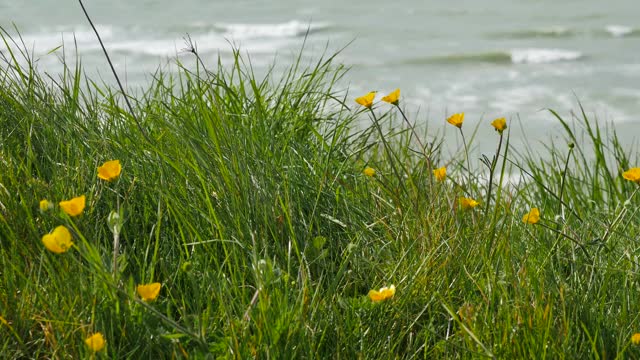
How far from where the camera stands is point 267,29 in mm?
7957

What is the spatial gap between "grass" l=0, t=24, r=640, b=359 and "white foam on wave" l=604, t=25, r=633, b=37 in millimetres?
Answer: 5763

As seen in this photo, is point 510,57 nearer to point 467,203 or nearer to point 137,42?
point 137,42

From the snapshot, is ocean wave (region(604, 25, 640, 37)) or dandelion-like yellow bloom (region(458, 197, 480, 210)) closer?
dandelion-like yellow bloom (region(458, 197, 480, 210))

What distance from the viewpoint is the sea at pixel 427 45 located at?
5.53m

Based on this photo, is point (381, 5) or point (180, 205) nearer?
point (180, 205)

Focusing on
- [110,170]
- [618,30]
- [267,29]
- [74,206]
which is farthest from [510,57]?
[74,206]

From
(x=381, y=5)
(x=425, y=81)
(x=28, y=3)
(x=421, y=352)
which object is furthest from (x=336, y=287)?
(x=28, y=3)

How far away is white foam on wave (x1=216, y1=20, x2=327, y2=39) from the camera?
304 inches

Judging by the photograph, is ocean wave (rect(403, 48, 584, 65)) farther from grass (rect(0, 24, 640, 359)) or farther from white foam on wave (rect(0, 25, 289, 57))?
grass (rect(0, 24, 640, 359))

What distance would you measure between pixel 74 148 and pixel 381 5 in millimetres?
7818

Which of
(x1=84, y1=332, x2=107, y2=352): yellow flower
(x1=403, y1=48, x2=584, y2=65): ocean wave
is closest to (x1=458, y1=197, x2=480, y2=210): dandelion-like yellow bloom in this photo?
(x1=84, y1=332, x2=107, y2=352): yellow flower

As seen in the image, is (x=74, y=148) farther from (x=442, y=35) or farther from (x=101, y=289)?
(x=442, y=35)

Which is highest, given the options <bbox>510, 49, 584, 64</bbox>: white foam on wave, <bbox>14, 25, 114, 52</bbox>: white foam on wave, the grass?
the grass

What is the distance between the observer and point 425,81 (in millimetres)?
6301
